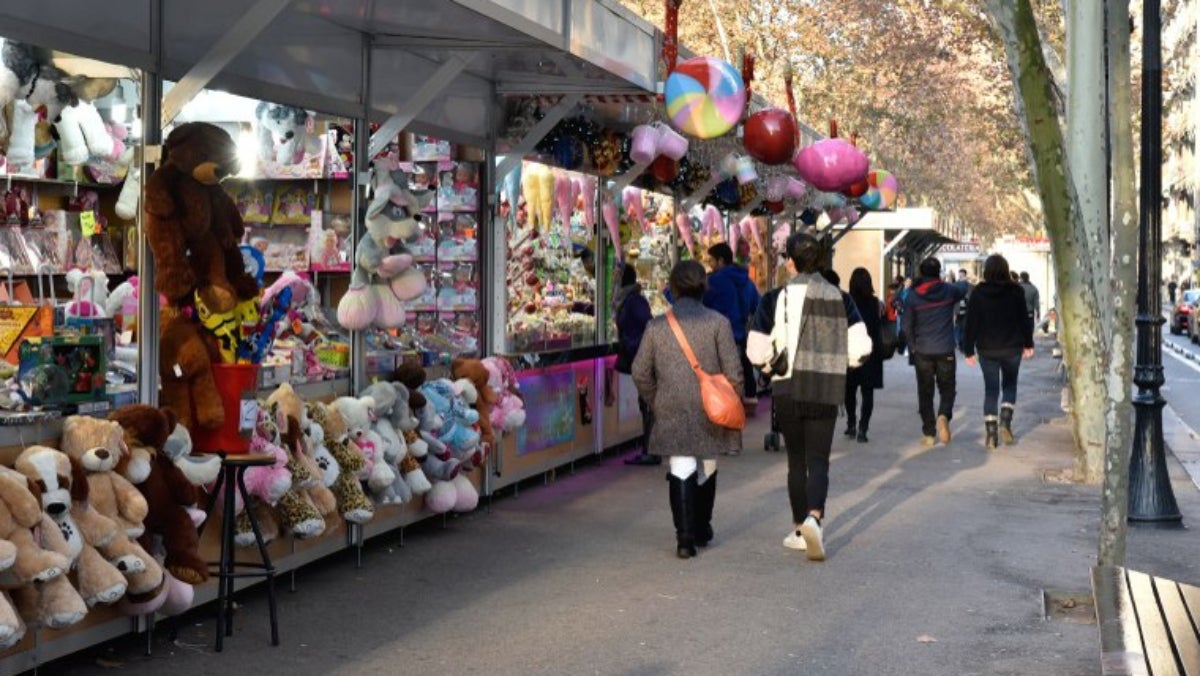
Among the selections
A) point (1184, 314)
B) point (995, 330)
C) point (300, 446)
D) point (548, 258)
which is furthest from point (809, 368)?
point (1184, 314)

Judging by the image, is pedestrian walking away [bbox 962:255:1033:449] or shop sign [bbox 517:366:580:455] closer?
shop sign [bbox 517:366:580:455]

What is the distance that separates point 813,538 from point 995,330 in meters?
7.29

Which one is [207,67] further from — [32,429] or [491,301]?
[491,301]

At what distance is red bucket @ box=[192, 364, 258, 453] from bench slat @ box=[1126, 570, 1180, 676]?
12.2ft

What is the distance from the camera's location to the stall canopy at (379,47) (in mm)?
7168

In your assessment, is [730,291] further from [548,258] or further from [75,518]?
[75,518]

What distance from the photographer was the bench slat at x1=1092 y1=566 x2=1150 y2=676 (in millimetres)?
4520

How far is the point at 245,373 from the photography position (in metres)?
7.29

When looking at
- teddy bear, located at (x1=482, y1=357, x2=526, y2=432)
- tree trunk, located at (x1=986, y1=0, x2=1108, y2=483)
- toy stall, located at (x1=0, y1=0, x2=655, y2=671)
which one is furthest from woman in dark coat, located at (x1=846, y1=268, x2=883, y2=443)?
toy stall, located at (x1=0, y1=0, x2=655, y2=671)

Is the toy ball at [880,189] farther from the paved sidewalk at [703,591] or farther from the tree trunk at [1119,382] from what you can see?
the tree trunk at [1119,382]

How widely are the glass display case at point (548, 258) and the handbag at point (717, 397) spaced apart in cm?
285

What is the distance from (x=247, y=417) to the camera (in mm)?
7215

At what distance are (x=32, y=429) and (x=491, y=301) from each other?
5591 mm

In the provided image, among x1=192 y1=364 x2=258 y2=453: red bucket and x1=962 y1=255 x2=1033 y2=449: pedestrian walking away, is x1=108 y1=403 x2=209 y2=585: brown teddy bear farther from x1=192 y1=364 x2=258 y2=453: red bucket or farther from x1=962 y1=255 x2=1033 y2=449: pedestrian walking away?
x1=962 y1=255 x2=1033 y2=449: pedestrian walking away
